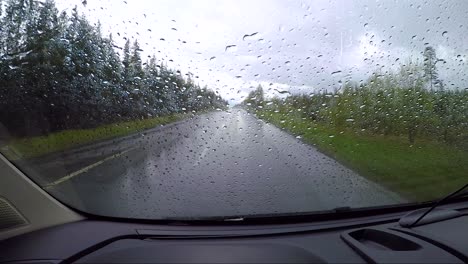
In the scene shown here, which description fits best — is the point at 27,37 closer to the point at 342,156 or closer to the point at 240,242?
the point at 240,242

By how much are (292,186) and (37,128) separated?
321 centimetres

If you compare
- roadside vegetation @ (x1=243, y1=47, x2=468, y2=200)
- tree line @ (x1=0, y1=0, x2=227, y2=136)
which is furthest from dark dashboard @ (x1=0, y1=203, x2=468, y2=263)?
roadside vegetation @ (x1=243, y1=47, x2=468, y2=200)

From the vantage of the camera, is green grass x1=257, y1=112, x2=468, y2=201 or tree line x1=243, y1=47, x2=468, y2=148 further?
tree line x1=243, y1=47, x2=468, y2=148

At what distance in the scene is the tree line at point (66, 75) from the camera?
407 cm

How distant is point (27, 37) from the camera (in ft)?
13.6

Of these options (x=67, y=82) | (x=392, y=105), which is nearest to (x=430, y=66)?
(x=392, y=105)

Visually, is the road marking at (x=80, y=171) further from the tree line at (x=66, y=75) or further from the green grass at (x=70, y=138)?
the tree line at (x=66, y=75)

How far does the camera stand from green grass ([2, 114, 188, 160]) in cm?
415

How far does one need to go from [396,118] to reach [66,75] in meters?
4.51

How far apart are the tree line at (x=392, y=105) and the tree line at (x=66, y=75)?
55.9 inches

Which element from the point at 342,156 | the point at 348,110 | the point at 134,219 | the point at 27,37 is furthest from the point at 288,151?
the point at 27,37

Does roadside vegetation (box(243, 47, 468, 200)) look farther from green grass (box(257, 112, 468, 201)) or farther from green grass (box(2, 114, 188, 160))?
green grass (box(2, 114, 188, 160))

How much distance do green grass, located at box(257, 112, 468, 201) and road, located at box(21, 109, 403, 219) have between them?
243 mm

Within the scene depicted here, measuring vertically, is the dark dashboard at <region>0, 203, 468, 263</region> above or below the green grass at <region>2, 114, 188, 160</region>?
below
